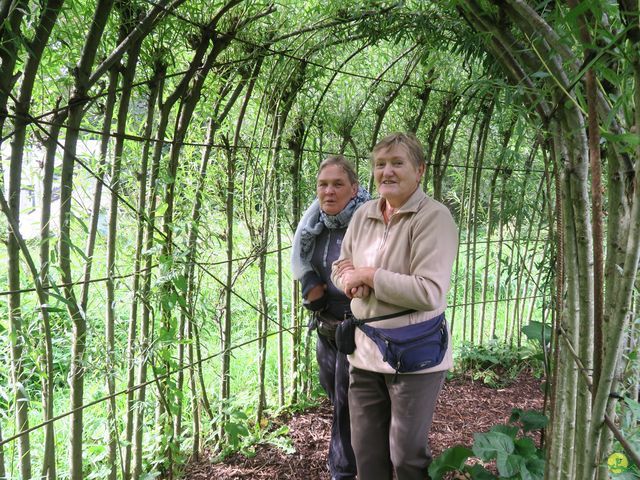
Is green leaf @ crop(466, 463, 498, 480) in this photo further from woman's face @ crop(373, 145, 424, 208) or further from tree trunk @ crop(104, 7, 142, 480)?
tree trunk @ crop(104, 7, 142, 480)

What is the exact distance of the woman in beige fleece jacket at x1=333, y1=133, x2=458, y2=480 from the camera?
4.84 feet

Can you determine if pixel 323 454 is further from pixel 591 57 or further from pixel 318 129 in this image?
pixel 591 57

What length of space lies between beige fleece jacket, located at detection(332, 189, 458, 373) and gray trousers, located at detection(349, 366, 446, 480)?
Result: 2.4 inches

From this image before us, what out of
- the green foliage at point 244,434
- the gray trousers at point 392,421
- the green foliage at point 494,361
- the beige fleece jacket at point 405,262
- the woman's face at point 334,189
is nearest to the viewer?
the beige fleece jacket at point 405,262

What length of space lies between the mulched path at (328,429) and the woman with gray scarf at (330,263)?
11.8 inches

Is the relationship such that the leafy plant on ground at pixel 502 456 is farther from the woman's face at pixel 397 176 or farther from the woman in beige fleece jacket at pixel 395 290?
the woman's face at pixel 397 176

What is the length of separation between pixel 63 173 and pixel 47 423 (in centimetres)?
70

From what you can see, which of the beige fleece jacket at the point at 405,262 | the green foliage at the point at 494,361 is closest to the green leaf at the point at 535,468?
the beige fleece jacket at the point at 405,262

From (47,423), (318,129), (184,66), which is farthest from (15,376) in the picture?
(318,129)

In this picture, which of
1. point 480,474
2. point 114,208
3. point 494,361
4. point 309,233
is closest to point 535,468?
point 480,474

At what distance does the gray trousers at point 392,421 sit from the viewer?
1.56 m

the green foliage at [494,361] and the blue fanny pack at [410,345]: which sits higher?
the blue fanny pack at [410,345]

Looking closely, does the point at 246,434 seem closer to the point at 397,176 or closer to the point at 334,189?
the point at 334,189

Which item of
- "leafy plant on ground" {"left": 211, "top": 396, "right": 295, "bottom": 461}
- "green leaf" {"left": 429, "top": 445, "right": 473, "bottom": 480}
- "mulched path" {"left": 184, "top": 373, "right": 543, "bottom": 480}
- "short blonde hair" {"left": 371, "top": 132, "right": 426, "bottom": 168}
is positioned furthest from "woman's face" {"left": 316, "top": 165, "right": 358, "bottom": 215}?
"mulched path" {"left": 184, "top": 373, "right": 543, "bottom": 480}
